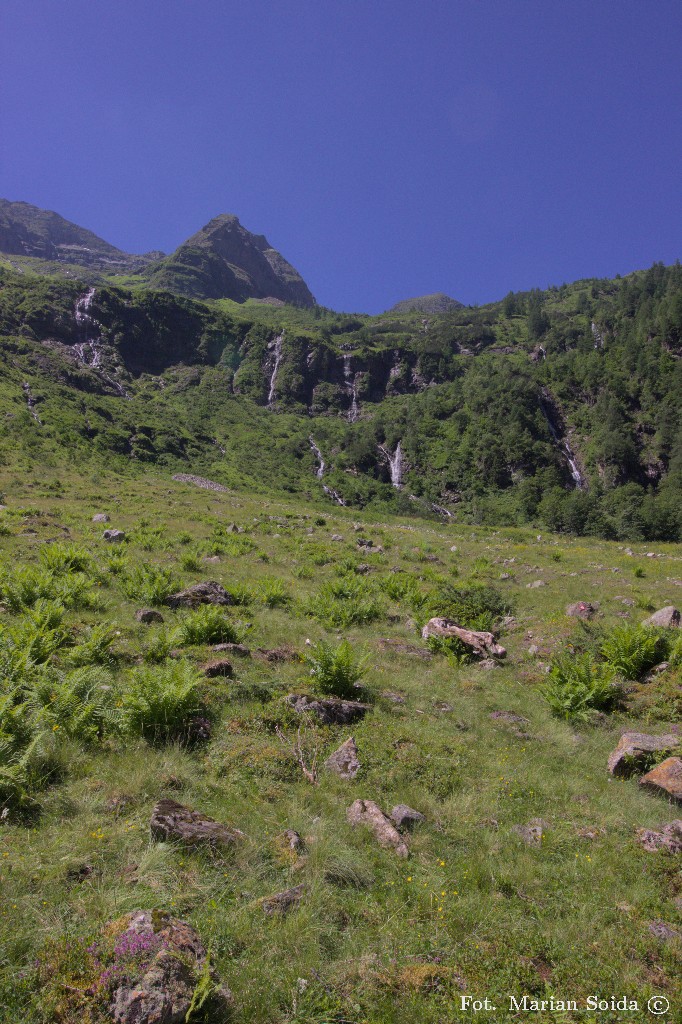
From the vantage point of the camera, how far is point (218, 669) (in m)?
7.67

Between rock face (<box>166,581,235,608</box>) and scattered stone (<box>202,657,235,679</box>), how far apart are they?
3749 mm

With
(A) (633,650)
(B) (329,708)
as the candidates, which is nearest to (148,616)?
(B) (329,708)

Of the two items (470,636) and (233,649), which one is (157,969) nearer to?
(233,649)

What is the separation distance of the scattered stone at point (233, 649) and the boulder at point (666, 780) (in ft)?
21.3

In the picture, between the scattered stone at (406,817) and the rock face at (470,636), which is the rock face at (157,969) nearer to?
the scattered stone at (406,817)

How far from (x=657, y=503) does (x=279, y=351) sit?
109585 millimetres

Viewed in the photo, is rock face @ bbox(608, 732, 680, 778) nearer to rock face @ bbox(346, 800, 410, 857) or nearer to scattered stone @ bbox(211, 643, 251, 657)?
rock face @ bbox(346, 800, 410, 857)

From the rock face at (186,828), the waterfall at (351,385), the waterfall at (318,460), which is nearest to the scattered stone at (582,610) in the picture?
the rock face at (186,828)

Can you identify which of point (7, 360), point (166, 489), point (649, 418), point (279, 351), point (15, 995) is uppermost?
point (279, 351)

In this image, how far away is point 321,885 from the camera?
3939 millimetres

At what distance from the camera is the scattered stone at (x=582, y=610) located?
12.8 m

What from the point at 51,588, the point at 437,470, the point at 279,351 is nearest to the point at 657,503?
the point at 437,470

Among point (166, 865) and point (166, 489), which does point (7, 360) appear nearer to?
point (166, 489)

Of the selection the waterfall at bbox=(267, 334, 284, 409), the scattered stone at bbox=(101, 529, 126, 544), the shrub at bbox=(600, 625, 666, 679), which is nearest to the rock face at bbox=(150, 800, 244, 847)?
the shrub at bbox=(600, 625, 666, 679)
